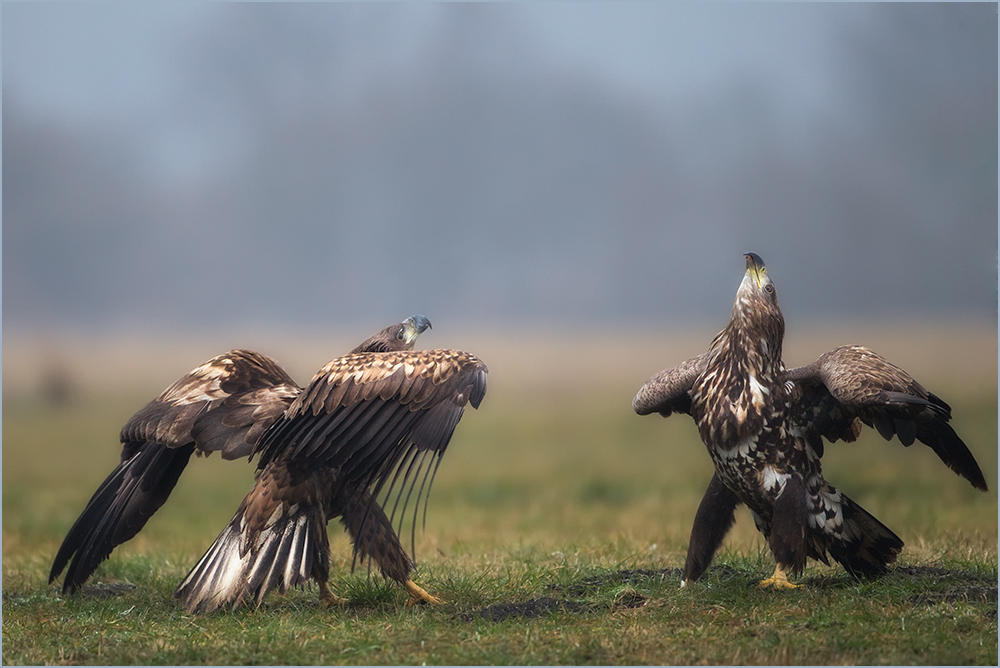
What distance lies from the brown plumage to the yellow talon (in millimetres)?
1836

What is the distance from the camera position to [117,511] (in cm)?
647

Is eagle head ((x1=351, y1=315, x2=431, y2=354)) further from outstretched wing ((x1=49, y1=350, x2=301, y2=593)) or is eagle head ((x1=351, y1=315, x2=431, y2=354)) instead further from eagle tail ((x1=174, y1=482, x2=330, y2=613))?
eagle tail ((x1=174, y1=482, x2=330, y2=613))

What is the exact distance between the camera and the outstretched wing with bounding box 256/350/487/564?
5562mm

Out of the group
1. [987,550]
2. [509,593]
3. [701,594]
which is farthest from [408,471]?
[987,550]

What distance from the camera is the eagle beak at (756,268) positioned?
6.03 metres

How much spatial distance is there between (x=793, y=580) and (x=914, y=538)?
2.35 metres

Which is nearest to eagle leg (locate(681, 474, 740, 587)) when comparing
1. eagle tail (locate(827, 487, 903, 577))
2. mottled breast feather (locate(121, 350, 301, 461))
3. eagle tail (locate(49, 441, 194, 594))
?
eagle tail (locate(827, 487, 903, 577))

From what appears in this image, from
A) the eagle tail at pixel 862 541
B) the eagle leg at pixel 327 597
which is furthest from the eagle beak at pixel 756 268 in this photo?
the eagle leg at pixel 327 597

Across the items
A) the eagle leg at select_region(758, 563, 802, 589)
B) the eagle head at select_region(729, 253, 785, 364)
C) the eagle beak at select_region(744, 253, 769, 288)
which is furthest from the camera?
the eagle beak at select_region(744, 253, 769, 288)

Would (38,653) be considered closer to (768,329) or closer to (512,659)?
(512,659)

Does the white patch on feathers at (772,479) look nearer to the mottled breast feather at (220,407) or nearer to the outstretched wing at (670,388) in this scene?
the outstretched wing at (670,388)

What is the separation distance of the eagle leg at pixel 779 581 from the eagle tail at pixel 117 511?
11.3 feet

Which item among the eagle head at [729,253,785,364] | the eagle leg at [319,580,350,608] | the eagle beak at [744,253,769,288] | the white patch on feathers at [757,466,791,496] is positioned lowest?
the eagle leg at [319,580,350,608]

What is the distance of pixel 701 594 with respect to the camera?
18.8 feet
